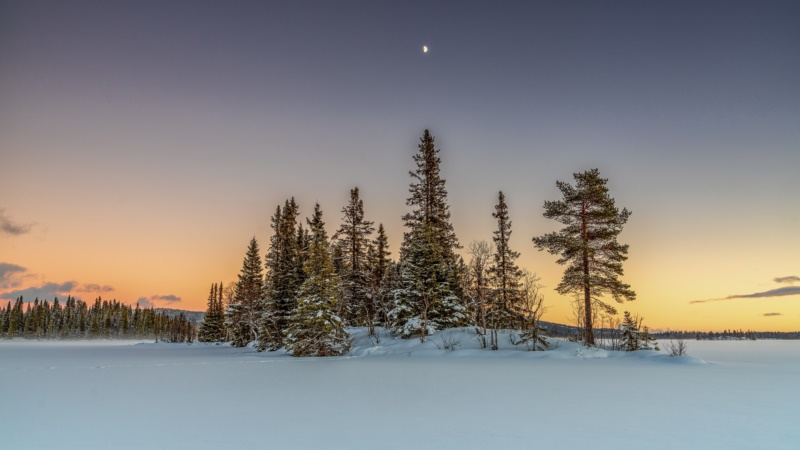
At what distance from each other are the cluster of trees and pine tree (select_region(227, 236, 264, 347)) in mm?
753

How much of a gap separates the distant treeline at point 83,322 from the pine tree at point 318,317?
105448 mm

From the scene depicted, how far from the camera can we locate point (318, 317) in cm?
3300

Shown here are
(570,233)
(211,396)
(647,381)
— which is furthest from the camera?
(570,233)

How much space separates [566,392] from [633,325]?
65.1ft

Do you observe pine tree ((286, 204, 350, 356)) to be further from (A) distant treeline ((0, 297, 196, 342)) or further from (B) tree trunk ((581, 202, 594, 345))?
(A) distant treeline ((0, 297, 196, 342))

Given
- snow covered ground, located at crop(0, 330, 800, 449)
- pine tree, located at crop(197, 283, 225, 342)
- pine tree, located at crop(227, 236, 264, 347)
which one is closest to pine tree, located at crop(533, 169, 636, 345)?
snow covered ground, located at crop(0, 330, 800, 449)

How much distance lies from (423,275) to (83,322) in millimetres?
152754

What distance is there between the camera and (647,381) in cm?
1504

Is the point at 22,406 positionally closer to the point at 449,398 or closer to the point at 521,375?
the point at 449,398

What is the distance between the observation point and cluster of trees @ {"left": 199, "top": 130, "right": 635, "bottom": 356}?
30.7 meters

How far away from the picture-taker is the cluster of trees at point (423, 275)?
3067 cm

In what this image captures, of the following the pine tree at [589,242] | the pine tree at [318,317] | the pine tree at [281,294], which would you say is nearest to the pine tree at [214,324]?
the pine tree at [281,294]

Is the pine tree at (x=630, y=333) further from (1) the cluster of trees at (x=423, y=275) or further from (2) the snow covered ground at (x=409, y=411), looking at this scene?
(2) the snow covered ground at (x=409, y=411)

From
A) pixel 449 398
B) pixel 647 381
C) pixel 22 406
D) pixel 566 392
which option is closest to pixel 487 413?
pixel 449 398
